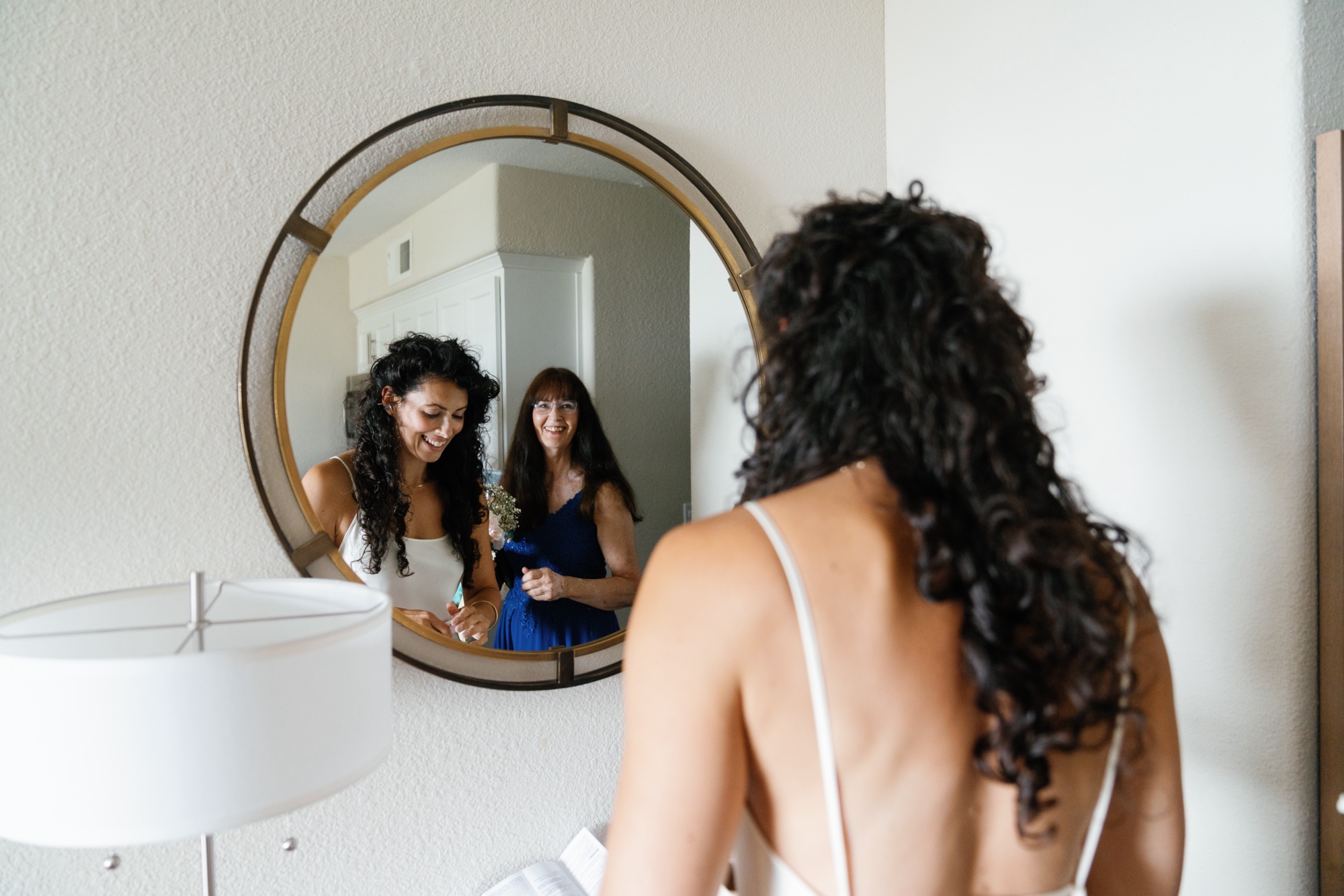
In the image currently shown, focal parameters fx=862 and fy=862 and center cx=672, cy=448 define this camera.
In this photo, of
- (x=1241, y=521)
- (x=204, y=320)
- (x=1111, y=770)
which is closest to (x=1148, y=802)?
(x=1111, y=770)

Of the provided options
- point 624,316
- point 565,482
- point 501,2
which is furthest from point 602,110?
point 565,482

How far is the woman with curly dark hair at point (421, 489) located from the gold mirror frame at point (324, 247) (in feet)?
0.10

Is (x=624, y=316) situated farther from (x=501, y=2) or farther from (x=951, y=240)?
(x=951, y=240)

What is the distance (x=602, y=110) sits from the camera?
144 cm

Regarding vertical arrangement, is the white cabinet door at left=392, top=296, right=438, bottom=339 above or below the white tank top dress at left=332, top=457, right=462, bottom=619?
above

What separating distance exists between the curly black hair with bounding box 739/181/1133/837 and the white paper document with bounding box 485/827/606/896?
798 mm

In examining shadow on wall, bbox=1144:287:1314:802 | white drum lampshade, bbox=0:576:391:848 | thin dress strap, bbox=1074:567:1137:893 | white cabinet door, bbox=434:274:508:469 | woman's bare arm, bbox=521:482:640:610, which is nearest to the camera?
Result: white drum lampshade, bbox=0:576:391:848

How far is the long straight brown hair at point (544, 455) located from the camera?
1321 mm

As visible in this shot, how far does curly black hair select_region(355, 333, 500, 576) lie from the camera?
121 cm

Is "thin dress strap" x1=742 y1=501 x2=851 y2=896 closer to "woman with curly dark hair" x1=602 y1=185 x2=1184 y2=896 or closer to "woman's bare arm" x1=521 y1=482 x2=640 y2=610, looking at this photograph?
"woman with curly dark hair" x1=602 y1=185 x2=1184 y2=896

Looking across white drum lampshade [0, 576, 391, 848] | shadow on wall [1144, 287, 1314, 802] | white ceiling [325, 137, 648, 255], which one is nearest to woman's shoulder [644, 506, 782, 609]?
white drum lampshade [0, 576, 391, 848]

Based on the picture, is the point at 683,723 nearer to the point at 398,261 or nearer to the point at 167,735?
the point at 167,735

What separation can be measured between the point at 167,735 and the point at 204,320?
63cm

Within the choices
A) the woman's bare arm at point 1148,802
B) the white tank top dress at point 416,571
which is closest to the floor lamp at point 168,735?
the white tank top dress at point 416,571
